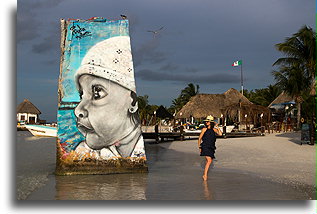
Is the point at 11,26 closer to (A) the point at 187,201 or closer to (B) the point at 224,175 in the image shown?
Answer: (A) the point at 187,201

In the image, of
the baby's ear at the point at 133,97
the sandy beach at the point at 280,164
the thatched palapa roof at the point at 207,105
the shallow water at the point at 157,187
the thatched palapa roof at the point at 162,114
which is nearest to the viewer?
the shallow water at the point at 157,187

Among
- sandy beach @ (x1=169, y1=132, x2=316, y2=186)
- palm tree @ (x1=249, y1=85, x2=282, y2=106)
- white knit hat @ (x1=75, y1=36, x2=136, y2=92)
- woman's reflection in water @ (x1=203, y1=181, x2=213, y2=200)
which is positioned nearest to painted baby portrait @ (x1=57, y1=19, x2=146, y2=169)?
white knit hat @ (x1=75, y1=36, x2=136, y2=92)

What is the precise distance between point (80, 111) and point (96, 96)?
60cm

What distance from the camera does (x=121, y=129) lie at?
10.4m

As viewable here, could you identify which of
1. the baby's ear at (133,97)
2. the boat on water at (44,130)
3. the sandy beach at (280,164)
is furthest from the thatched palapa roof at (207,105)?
the baby's ear at (133,97)

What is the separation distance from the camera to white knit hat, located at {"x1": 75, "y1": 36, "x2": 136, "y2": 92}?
10.3m

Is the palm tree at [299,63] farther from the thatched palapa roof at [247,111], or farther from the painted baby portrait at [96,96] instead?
the painted baby portrait at [96,96]

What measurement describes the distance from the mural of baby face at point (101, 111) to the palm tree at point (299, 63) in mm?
22892

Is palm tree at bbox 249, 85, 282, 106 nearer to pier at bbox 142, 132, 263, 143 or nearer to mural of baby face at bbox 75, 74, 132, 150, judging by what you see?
pier at bbox 142, 132, 263, 143

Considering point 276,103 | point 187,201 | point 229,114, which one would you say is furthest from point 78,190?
point 276,103

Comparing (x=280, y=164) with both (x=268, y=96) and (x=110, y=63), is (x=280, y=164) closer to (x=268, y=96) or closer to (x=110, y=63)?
(x=110, y=63)

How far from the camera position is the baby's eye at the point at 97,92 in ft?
33.8

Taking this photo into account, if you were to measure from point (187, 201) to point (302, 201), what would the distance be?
2.17m

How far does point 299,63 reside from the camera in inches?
1231
